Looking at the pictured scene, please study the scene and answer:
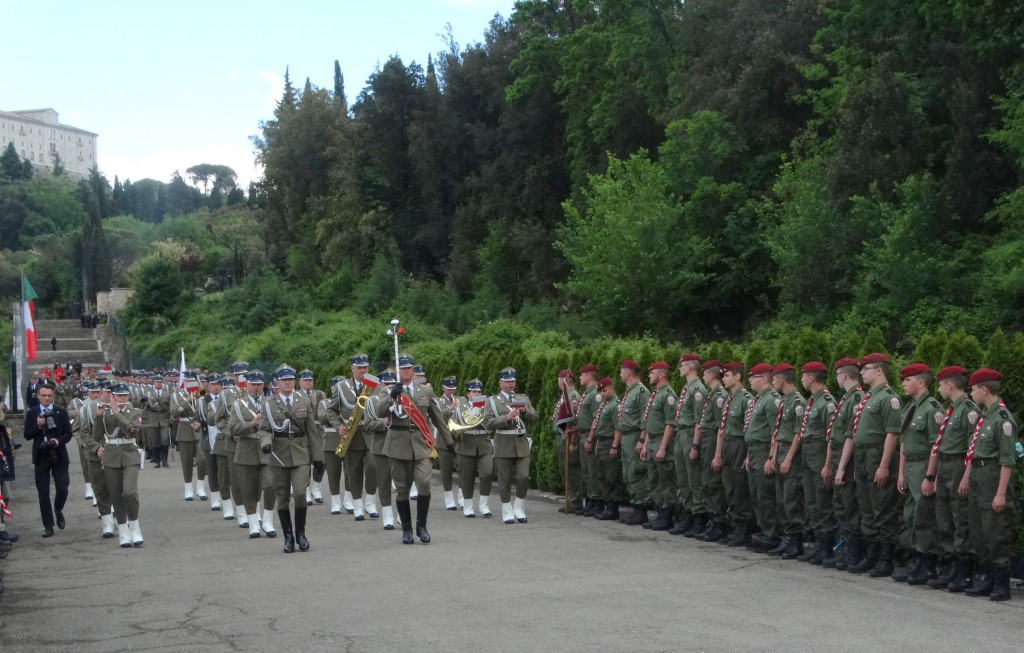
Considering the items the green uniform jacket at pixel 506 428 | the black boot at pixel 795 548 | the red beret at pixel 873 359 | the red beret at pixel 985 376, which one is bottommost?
the black boot at pixel 795 548

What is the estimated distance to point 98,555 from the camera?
1501 centimetres

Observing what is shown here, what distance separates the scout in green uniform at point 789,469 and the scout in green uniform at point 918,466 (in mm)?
1630

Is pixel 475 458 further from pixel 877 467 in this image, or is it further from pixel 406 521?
pixel 877 467

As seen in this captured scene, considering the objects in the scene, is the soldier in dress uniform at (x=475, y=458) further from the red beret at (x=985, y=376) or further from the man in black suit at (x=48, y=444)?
the red beret at (x=985, y=376)

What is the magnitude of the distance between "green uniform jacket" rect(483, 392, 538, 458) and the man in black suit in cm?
578

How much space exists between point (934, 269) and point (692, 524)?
67.9 feet

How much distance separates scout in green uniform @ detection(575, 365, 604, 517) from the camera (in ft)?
58.3

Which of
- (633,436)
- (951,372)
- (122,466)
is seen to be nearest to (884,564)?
(951,372)

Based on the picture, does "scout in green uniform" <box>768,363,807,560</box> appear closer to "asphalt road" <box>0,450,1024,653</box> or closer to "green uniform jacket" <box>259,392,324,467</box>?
"asphalt road" <box>0,450,1024,653</box>

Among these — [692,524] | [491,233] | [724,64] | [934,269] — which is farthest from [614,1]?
[692,524]

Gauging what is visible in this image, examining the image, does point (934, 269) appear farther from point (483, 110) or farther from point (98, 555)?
point (483, 110)

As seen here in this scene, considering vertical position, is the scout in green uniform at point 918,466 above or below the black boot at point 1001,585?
above

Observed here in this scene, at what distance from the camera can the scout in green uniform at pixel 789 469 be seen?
13.5 metres

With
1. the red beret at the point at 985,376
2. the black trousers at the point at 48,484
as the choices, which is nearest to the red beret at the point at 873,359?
the red beret at the point at 985,376
